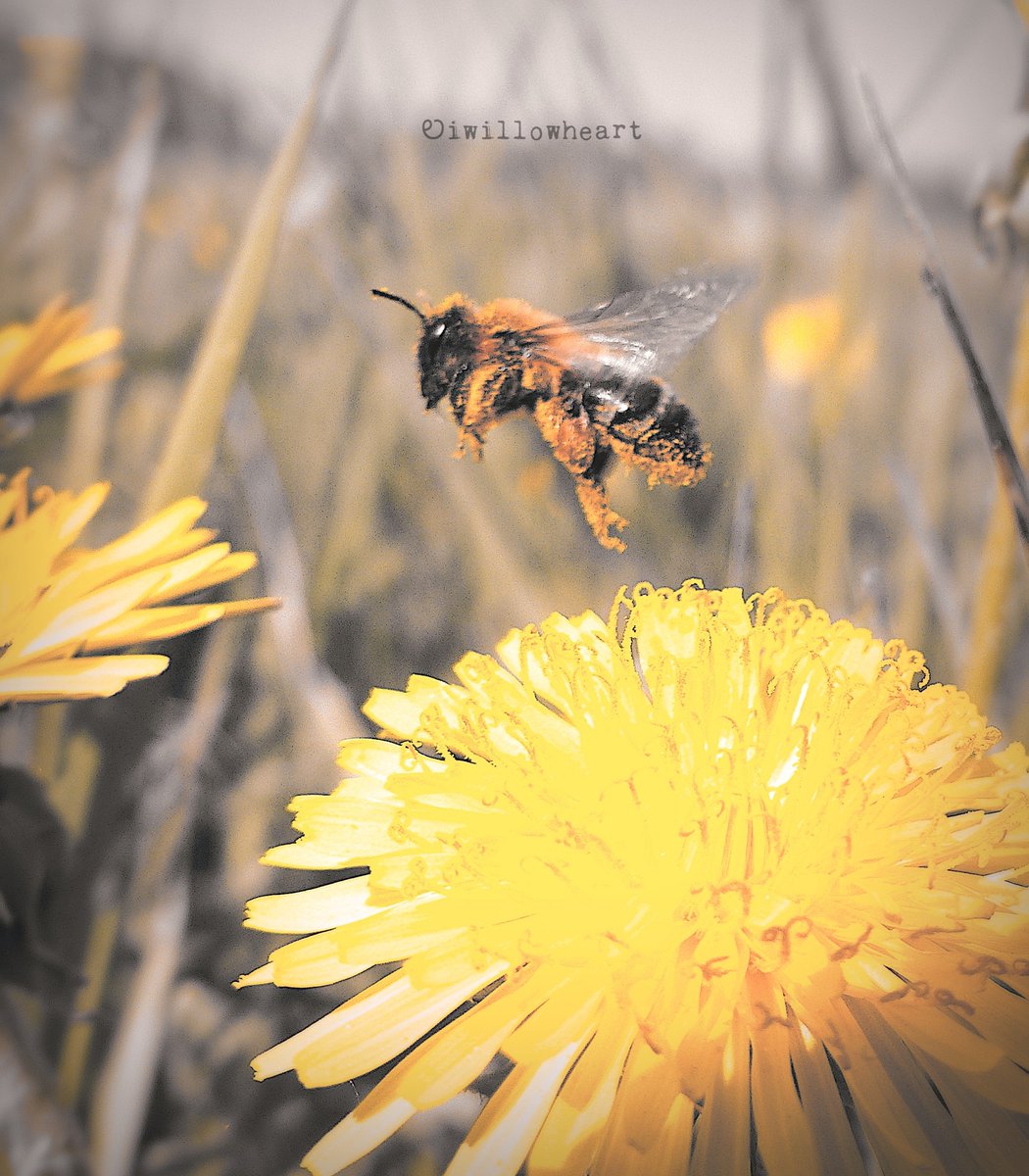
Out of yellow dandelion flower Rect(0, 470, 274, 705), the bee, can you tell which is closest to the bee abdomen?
the bee

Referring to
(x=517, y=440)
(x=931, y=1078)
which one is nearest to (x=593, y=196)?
(x=517, y=440)

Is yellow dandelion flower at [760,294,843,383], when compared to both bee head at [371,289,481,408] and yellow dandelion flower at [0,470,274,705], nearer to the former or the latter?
bee head at [371,289,481,408]

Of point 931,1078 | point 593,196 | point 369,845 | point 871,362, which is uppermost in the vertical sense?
point 593,196

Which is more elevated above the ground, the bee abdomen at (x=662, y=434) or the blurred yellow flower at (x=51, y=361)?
the blurred yellow flower at (x=51, y=361)

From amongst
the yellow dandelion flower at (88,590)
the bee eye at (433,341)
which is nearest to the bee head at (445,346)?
the bee eye at (433,341)

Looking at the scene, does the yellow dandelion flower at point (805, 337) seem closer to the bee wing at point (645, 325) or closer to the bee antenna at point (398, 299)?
the bee wing at point (645, 325)

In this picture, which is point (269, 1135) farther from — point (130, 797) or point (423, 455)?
point (423, 455)
